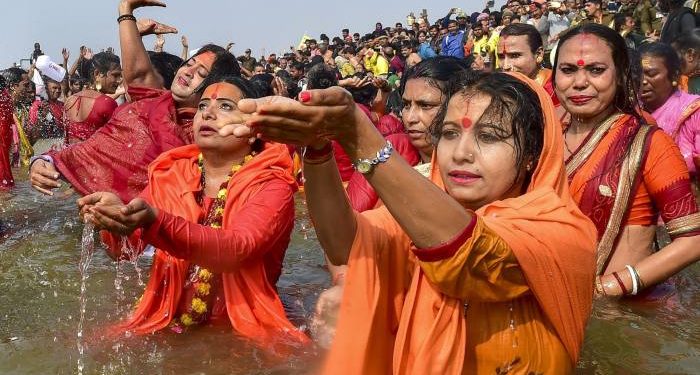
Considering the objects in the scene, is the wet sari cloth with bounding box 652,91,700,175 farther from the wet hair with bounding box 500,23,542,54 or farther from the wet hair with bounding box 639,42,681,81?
the wet hair with bounding box 500,23,542,54

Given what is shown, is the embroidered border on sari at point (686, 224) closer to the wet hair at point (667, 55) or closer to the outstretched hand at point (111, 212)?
the wet hair at point (667, 55)

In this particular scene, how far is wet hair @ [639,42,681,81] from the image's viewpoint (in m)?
5.35

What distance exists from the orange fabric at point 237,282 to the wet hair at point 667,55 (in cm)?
319

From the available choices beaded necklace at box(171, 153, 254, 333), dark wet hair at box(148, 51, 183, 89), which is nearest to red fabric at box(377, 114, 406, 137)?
dark wet hair at box(148, 51, 183, 89)

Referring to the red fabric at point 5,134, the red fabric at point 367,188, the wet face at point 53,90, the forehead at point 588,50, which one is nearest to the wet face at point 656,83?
the forehead at point 588,50

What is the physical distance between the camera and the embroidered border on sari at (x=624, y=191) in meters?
3.43

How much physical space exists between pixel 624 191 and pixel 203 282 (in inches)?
80.4

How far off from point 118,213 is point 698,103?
14.5ft

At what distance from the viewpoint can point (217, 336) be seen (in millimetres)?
3480

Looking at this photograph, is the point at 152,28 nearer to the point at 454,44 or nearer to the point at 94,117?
the point at 94,117

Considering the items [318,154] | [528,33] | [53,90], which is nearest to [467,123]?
[318,154]

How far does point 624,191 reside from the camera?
11.3 ft

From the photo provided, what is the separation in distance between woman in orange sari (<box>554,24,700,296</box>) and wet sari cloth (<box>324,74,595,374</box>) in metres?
1.37

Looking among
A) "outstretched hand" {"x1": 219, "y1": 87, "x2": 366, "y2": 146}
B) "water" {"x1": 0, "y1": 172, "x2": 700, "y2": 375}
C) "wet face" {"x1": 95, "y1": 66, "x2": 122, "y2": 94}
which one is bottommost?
"water" {"x1": 0, "y1": 172, "x2": 700, "y2": 375}
